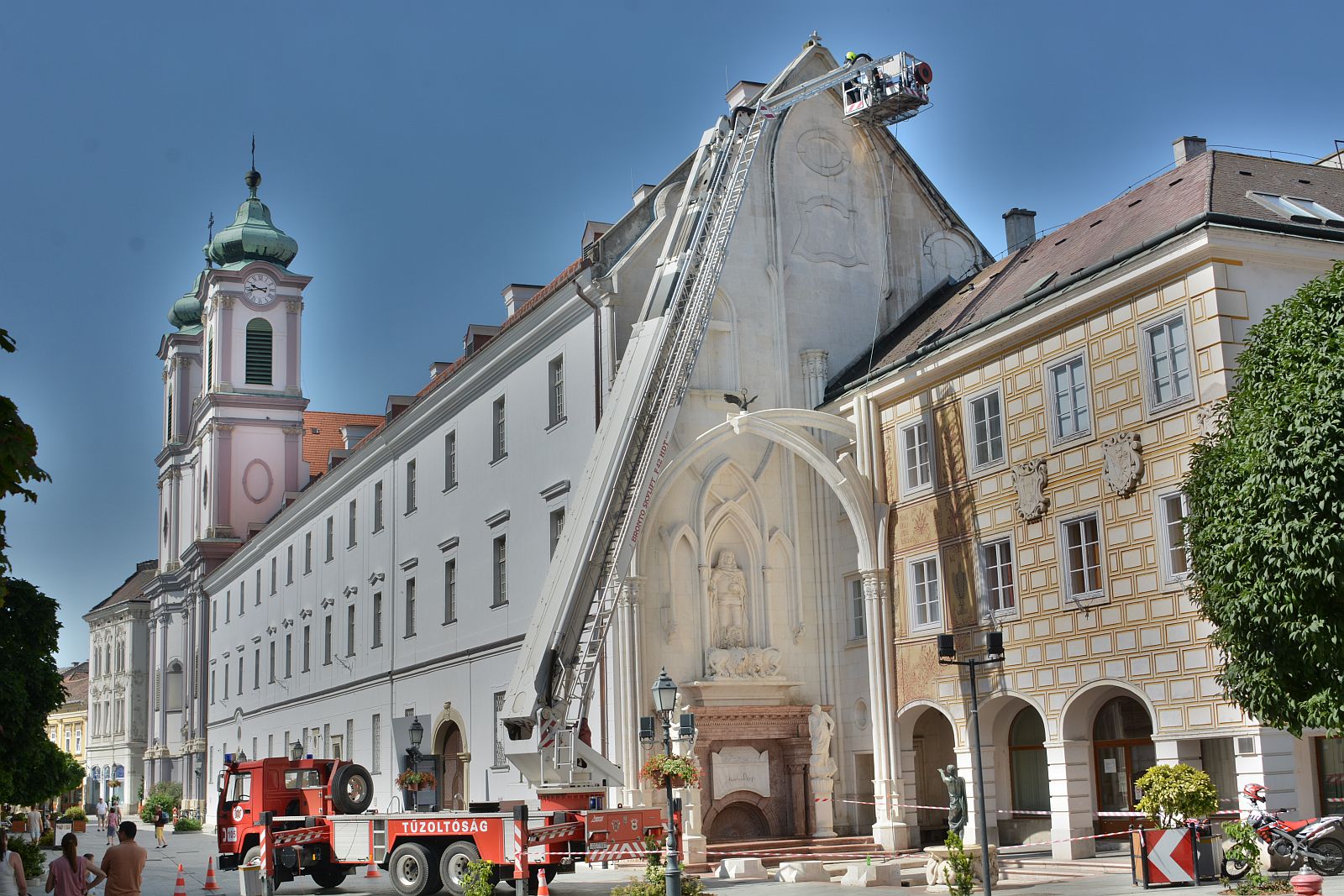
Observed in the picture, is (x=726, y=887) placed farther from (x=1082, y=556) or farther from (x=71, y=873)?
(x=71, y=873)

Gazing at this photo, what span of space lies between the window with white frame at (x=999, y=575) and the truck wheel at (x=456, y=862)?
32.9ft

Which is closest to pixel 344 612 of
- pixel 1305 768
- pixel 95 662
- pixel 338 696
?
pixel 338 696

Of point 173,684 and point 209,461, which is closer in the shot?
point 209,461

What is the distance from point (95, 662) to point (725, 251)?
8830cm

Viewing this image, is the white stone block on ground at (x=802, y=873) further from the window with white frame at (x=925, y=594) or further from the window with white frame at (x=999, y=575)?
the window with white frame at (x=999, y=575)

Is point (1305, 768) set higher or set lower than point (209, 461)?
lower

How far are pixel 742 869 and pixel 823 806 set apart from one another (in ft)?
16.4

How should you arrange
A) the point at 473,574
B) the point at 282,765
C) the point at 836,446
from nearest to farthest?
the point at 282,765, the point at 836,446, the point at 473,574

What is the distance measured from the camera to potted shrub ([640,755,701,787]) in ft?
73.4

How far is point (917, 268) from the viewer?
35.6 metres

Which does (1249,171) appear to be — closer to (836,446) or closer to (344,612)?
(836,446)

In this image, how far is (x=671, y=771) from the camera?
2195 cm

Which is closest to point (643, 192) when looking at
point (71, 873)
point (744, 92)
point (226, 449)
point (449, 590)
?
point (744, 92)

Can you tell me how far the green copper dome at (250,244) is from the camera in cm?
8294
